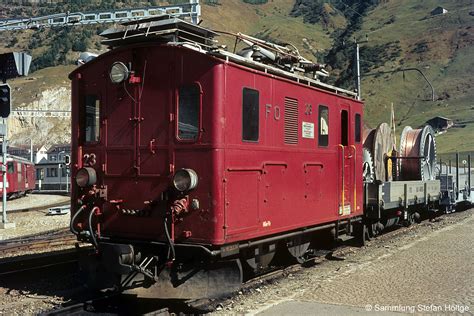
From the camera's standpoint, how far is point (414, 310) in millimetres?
7145

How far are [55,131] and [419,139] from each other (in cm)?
10183

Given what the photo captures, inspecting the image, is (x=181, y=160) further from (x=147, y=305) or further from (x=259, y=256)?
(x=259, y=256)

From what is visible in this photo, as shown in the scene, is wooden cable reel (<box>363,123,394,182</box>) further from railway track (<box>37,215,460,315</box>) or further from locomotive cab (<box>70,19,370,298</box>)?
locomotive cab (<box>70,19,370,298</box>)

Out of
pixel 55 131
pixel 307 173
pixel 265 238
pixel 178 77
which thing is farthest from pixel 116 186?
pixel 55 131

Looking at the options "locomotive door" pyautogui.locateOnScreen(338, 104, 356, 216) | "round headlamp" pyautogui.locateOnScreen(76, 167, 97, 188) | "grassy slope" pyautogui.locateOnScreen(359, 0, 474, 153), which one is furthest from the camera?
"grassy slope" pyautogui.locateOnScreen(359, 0, 474, 153)

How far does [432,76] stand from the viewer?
107438 millimetres

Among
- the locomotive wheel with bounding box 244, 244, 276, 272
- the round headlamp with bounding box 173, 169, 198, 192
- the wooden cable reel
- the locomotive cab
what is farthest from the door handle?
the wooden cable reel

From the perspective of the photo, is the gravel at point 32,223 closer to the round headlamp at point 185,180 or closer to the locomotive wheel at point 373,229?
the locomotive wheel at point 373,229

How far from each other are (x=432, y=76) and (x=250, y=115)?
354 ft

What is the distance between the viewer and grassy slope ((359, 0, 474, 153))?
8881cm

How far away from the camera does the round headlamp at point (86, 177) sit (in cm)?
791

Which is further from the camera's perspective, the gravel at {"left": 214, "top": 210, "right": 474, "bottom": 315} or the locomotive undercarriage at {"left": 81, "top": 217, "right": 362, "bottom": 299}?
the gravel at {"left": 214, "top": 210, "right": 474, "bottom": 315}

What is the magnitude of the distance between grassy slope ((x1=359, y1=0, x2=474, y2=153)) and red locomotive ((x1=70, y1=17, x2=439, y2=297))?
200 ft

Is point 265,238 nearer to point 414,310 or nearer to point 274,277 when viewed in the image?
point 274,277
